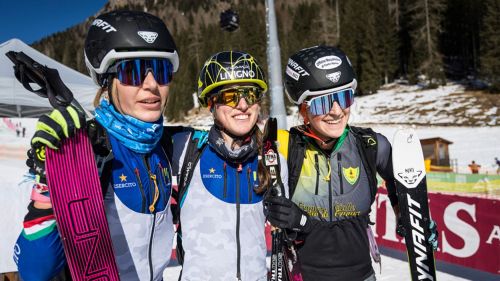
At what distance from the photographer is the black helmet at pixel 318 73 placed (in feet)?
9.31

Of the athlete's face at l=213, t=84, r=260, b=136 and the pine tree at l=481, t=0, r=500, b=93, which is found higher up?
the pine tree at l=481, t=0, r=500, b=93

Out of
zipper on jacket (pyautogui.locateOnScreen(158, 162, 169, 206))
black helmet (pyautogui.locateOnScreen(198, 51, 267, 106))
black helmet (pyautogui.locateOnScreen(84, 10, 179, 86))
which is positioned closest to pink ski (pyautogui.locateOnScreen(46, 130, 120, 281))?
zipper on jacket (pyautogui.locateOnScreen(158, 162, 169, 206))

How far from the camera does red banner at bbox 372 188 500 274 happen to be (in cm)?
575

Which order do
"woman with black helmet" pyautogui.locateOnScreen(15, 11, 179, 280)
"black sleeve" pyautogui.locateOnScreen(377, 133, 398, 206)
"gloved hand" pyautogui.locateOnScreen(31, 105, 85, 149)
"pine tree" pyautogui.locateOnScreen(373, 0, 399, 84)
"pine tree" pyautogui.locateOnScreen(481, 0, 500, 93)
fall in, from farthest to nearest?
"pine tree" pyautogui.locateOnScreen(373, 0, 399, 84) < "pine tree" pyautogui.locateOnScreen(481, 0, 500, 93) < "black sleeve" pyautogui.locateOnScreen(377, 133, 398, 206) < "woman with black helmet" pyautogui.locateOnScreen(15, 11, 179, 280) < "gloved hand" pyautogui.locateOnScreen(31, 105, 85, 149)

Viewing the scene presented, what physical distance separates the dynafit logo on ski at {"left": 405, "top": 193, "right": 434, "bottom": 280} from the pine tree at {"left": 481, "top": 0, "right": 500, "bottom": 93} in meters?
46.3

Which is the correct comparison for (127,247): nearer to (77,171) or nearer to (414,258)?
(77,171)

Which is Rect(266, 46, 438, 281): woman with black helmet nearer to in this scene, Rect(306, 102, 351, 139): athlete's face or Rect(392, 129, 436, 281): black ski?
Rect(306, 102, 351, 139): athlete's face

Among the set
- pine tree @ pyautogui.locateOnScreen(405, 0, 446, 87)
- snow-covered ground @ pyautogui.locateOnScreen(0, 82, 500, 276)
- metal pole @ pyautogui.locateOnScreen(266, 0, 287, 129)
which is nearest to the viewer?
snow-covered ground @ pyautogui.locateOnScreen(0, 82, 500, 276)

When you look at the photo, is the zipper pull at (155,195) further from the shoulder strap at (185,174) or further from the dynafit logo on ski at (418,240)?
the dynafit logo on ski at (418,240)

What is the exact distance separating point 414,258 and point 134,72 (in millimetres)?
2920

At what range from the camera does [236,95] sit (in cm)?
260

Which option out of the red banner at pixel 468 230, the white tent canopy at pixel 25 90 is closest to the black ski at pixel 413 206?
the red banner at pixel 468 230

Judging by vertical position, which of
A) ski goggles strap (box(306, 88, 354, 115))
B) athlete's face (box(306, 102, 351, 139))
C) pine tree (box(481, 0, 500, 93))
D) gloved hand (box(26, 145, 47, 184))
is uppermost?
pine tree (box(481, 0, 500, 93))

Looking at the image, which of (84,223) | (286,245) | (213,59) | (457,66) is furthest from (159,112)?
(457,66)
